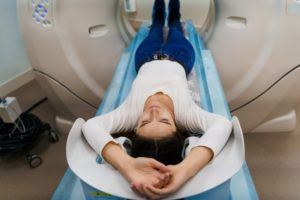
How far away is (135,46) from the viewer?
1830mm

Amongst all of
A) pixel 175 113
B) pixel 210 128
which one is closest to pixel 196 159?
pixel 210 128

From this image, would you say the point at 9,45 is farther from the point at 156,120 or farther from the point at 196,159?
the point at 196,159

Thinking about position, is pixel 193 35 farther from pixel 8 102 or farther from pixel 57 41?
pixel 8 102

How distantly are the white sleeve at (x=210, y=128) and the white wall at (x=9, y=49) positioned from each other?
200 centimetres

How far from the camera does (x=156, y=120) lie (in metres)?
0.99

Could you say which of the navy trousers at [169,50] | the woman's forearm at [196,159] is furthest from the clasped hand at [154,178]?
the navy trousers at [169,50]

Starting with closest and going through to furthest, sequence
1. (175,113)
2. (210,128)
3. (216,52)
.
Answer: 1. (210,128)
2. (175,113)
3. (216,52)

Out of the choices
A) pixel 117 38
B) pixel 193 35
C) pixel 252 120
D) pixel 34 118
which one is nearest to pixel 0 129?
pixel 34 118

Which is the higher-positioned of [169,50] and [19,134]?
[169,50]

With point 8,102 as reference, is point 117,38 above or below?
above

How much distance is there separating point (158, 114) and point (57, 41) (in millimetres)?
901

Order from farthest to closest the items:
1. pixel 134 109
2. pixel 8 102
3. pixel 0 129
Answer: pixel 0 129 < pixel 8 102 < pixel 134 109

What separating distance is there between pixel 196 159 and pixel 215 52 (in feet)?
3.99

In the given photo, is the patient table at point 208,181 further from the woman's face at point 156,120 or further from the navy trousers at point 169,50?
the navy trousers at point 169,50
